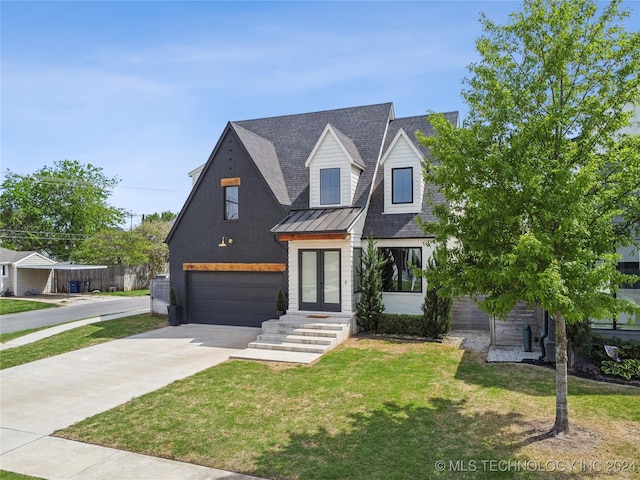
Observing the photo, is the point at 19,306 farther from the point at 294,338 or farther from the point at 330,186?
the point at 330,186

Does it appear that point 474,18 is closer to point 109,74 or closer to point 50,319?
point 109,74

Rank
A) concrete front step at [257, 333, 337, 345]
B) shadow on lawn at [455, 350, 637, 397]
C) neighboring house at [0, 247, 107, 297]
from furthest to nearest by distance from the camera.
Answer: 1. neighboring house at [0, 247, 107, 297]
2. concrete front step at [257, 333, 337, 345]
3. shadow on lawn at [455, 350, 637, 397]

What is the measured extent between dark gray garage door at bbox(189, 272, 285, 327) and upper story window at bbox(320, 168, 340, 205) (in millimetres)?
3582

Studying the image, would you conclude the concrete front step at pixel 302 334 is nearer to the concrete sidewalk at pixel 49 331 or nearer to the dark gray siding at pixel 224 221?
the dark gray siding at pixel 224 221

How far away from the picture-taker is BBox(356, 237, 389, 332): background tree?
15.1 metres

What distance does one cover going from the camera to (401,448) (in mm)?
6496

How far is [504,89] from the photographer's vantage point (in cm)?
692

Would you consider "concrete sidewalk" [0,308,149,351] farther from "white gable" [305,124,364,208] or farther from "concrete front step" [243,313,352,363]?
"white gable" [305,124,364,208]

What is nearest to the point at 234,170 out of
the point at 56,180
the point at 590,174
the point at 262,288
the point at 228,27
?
the point at 262,288

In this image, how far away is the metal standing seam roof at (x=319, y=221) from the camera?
15.0 m

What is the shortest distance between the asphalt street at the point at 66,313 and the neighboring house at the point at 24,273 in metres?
8.26

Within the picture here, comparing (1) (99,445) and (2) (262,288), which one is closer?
(1) (99,445)

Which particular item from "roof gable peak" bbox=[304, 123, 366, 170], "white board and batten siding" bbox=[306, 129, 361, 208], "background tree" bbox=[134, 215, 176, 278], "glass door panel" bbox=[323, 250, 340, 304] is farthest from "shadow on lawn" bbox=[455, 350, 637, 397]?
"background tree" bbox=[134, 215, 176, 278]

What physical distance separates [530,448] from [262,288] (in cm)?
1236
